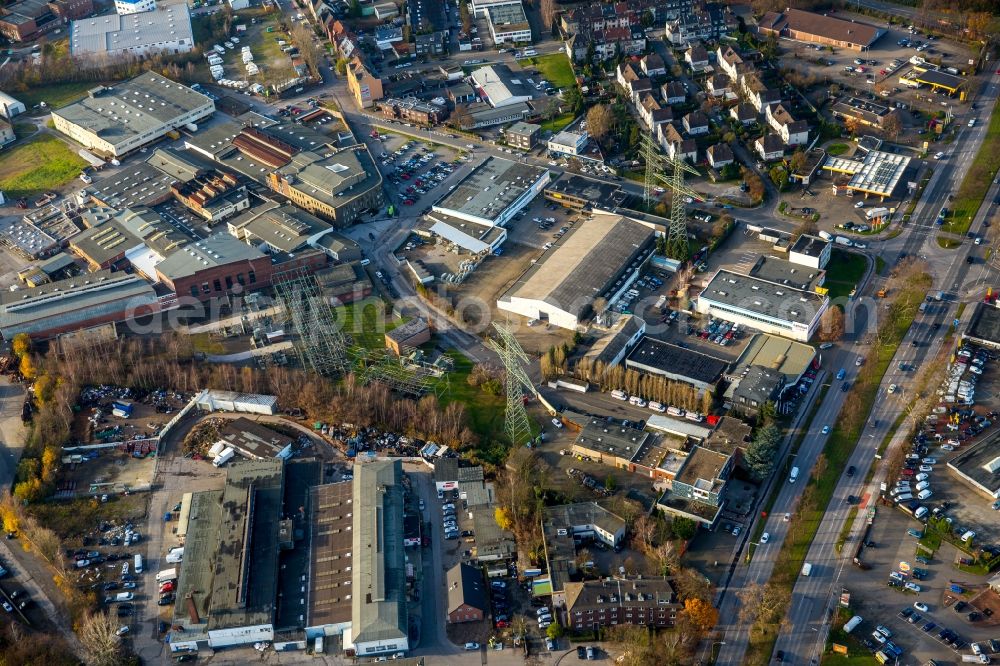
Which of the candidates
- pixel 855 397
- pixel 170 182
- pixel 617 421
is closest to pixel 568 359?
pixel 617 421

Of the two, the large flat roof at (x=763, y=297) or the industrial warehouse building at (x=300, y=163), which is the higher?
the large flat roof at (x=763, y=297)

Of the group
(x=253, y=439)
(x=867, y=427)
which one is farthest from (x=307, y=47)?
(x=867, y=427)

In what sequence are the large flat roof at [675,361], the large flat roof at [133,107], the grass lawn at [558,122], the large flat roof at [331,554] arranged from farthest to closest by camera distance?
1. the large flat roof at [133,107]
2. the grass lawn at [558,122]
3. the large flat roof at [675,361]
4. the large flat roof at [331,554]

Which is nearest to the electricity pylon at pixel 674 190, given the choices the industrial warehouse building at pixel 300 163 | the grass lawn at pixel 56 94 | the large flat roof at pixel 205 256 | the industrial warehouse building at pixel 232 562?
the industrial warehouse building at pixel 300 163

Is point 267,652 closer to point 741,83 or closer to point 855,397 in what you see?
point 855,397

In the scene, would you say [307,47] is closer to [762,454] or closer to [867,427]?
[762,454]

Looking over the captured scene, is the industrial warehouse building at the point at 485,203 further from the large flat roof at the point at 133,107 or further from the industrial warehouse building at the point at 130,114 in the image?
the large flat roof at the point at 133,107

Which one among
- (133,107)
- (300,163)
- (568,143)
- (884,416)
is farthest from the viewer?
(133,107)
